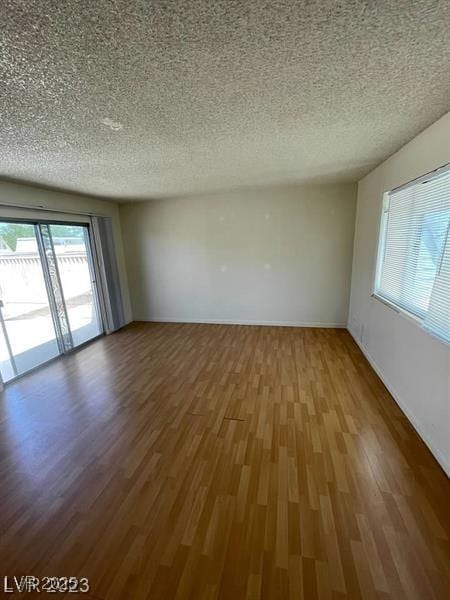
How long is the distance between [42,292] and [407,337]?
456 centimetres

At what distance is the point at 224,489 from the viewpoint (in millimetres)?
1630

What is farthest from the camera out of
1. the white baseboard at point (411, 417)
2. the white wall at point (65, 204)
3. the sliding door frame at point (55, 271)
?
the sliding door frame at point (55, 271)

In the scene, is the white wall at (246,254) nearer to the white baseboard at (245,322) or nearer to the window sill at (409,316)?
the white baseboard at (245,322)

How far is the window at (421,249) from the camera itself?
1.79m

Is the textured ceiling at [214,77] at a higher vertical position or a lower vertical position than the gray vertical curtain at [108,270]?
higher

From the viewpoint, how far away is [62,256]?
3818mm

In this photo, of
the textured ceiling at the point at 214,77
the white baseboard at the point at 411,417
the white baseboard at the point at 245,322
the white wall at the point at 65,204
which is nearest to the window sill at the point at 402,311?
the white baseboard at the point at 411,417

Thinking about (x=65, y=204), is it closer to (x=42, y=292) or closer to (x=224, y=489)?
(x=42, y=292)

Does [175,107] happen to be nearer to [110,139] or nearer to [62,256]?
[110,139]

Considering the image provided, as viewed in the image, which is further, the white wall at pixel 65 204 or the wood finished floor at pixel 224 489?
the white wall at pixel 65 204

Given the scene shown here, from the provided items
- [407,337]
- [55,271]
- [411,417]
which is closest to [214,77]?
[407,337]

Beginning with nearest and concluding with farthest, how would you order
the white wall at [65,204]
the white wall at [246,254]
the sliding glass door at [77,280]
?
the white wall at [65,204], the sliding glass door at [77,280], the white wall at [246,254]

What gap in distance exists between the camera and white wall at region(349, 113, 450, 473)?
5.81 feet

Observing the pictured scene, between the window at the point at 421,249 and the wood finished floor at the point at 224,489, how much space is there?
1.04 meters
